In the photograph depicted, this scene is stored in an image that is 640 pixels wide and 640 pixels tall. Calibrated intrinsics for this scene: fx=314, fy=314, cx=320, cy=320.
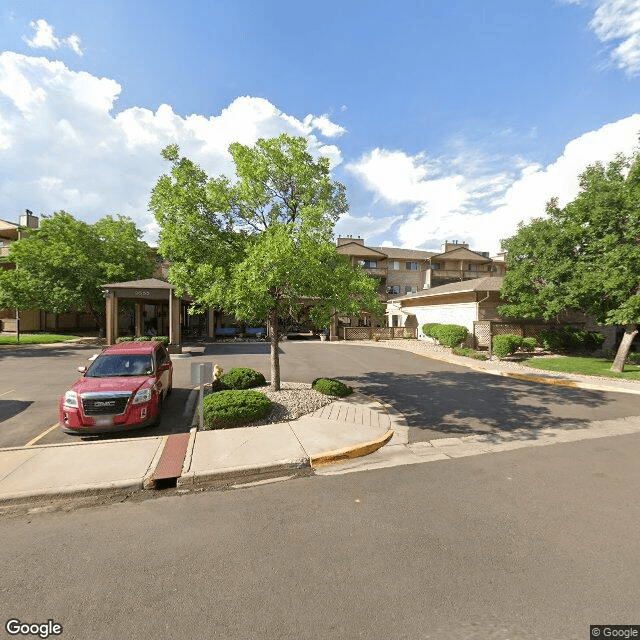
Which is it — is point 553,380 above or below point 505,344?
below

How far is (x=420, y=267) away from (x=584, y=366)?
32.8 m

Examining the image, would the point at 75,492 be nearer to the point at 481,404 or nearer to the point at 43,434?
the point at 43,434

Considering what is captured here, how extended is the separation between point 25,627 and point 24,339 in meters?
29.2

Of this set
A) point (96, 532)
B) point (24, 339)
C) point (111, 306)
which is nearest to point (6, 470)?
point (96, 532)

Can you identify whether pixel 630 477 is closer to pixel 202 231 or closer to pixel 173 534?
Result: pixel 173 534

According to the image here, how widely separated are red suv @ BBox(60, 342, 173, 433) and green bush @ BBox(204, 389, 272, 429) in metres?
1.22

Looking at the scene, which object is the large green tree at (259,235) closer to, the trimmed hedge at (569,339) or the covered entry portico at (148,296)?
the covered entry portico at (148,296)

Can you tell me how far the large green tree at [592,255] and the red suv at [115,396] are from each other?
17.0 metres

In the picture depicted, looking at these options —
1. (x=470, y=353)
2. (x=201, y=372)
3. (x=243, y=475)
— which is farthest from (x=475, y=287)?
(x=243, y=475)

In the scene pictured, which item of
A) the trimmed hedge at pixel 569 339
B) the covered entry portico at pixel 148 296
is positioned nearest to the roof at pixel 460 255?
the trimmed hedge at pixel 569 339

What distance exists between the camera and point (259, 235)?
26.5 ft

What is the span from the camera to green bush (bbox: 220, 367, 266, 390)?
9.00 meters

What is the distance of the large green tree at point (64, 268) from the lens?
2341 centimetres

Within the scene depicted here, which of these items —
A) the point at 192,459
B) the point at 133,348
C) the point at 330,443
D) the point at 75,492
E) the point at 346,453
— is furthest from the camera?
the point at 133,348
